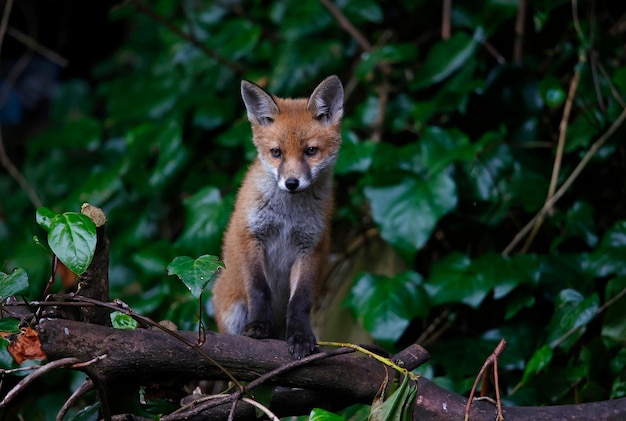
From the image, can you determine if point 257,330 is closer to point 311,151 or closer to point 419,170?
point 311,151

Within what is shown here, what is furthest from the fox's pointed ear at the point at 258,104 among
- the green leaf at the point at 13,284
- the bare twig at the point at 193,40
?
the bare twig at the point at 193,40

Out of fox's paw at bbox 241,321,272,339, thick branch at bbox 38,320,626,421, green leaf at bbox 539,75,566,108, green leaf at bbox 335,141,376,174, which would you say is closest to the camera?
thick branch at bbox 38,320,626,421

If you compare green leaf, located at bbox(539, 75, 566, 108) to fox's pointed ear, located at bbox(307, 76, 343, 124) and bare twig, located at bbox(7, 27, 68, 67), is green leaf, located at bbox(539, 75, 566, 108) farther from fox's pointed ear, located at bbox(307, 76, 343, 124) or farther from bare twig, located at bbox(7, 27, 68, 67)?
bare twig, located at bbox(7, 27, 68, 67)

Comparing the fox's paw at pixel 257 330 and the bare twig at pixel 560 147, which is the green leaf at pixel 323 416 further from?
the bare twig at pixel 560 147

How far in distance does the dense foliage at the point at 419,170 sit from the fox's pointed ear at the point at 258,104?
1128 millimetres

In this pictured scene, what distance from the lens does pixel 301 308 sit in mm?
3436

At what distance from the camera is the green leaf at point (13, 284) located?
7.89 feet

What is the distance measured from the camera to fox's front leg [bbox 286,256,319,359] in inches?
119

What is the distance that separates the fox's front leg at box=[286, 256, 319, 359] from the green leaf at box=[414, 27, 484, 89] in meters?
2.33

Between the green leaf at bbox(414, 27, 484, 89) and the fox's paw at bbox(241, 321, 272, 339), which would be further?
the green leaf at bbox(414, 27, 484, 89)

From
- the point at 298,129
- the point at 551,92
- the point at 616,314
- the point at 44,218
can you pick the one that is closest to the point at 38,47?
the point at 298,129

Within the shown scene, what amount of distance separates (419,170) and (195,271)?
9.67 feet

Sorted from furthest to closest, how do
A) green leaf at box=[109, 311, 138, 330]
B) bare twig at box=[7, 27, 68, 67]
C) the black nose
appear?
bare twig at box=[7, 27, 68, 67] → the black nose → green leaf at box=[109, 311, 138, 330]

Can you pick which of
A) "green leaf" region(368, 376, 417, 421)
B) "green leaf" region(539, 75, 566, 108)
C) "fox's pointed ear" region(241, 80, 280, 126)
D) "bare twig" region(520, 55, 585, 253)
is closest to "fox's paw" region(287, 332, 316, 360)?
"green leaf" region(368, 376, 417, 421)
